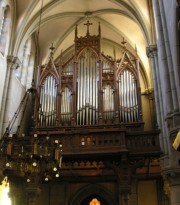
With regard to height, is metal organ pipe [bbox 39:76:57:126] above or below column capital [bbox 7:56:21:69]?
below

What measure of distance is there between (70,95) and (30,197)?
5428 mm

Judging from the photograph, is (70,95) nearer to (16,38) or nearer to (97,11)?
(16,38)

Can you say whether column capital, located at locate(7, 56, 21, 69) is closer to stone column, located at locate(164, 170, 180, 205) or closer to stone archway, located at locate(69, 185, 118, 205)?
stone archway, located at locate(69, 185, 118, 205)

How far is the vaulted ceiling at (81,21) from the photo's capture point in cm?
1540

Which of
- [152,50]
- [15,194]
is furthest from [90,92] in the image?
[15,194]

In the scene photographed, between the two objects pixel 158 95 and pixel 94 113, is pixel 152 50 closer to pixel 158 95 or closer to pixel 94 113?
pixel 158 95

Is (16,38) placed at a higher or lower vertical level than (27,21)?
lower

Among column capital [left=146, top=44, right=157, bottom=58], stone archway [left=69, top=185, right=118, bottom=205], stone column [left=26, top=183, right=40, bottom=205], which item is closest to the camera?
stone column [left=26, top=183, right=40, bottom=205]

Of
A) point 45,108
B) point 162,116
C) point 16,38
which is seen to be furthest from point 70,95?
point 162,116

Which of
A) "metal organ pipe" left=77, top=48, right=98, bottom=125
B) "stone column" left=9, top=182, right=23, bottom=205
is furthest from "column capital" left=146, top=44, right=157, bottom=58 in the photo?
"stone column" left=9, top=182, right=23, bottom=205

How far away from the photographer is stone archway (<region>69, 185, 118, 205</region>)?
15641 millimetres

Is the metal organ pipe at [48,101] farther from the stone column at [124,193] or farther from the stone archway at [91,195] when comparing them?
the stone column at [124,193]

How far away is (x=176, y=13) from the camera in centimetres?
890

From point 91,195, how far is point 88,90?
5.55 m
